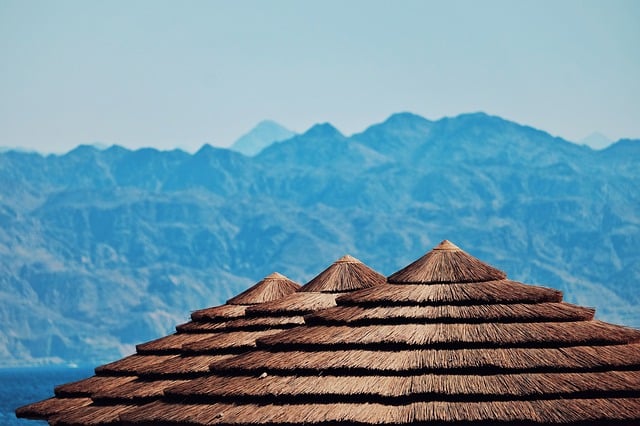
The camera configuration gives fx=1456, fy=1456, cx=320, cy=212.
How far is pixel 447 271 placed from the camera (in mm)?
27766

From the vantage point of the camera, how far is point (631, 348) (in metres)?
25.6

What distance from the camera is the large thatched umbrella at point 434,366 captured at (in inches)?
920

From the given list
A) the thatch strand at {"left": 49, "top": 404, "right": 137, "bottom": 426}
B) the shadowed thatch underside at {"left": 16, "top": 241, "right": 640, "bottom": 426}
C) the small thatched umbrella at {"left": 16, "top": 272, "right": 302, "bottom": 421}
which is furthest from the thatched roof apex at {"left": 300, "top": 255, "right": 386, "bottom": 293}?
the thatch strand at {"left": 49, "top": 404, "right": 137, "bottom": 426}

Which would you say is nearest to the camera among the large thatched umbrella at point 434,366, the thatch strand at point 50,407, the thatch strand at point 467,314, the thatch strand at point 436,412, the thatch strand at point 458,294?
the thatch strand at point 436,412

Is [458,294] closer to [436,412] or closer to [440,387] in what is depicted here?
[440,387]

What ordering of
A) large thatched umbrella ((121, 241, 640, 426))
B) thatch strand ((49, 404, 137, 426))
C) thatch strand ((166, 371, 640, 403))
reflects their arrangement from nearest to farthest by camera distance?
1. large thatched umbrella ((121, 241, 640, 426))
2. thatch strand ((166, 371, 640, 403))
3. thatch strand ((49, 404, 137, 426))

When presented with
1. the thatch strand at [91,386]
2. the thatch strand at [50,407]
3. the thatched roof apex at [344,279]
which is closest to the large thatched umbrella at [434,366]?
the thatched roof apex at [344,279]

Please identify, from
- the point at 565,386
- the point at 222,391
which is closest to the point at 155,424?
the point at 222,391

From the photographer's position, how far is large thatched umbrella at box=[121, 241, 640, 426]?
23375 millimetres

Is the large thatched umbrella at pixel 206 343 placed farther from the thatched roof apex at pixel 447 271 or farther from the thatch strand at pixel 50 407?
the thatched roof apex at pixel 447 271

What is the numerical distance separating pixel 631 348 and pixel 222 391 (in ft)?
23.8

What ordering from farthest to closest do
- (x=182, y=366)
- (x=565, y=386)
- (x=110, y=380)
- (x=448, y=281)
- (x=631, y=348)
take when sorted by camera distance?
(x=110, y=380)
(x=182, y=366)
(x=448, y=281)
(x=631, y=348)
(x=565, y=386)

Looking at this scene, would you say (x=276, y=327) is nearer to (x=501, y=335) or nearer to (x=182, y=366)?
(x=182, y=366)

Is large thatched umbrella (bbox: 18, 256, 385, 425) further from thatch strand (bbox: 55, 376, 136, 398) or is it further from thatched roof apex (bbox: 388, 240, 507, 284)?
thatched roof apex (bbox: 388, 240, 507, 284)
